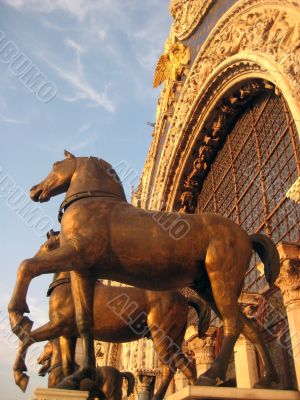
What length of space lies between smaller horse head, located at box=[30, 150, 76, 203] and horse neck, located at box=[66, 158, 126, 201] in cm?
8

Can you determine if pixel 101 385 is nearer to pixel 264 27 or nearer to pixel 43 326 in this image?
pixel 43 326

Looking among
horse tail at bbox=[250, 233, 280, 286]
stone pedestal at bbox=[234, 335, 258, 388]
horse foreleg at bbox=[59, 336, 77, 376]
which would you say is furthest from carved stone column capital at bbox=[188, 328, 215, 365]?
horse tail at bbox=[250, 233, 280, 286]

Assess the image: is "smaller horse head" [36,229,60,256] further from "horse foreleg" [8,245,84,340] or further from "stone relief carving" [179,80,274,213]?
"stone relief carving" [179,80,274,213]

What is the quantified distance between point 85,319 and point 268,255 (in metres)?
1.75

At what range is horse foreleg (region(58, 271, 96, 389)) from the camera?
3948 millimetres

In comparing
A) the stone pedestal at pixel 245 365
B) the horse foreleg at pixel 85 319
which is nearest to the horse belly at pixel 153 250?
the horse foreleg at pixel 85 319

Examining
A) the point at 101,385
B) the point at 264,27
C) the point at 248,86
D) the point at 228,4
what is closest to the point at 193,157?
the point at 248,86

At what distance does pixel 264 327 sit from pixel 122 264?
7.06 meters

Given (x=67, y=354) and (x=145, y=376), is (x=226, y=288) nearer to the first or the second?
(x=67, y=354)

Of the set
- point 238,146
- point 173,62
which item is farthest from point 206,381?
point 173,62

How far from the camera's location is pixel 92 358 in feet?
13.2

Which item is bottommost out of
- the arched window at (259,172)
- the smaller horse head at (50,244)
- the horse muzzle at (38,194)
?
the smaller horse head at (50,244)

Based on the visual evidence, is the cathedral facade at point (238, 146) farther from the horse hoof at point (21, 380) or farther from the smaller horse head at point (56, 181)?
the horse hoof at point (21, 380)

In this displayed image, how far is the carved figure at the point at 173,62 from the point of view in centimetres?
1678
